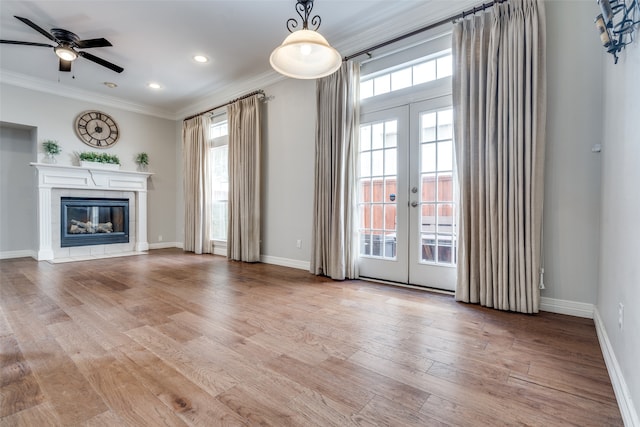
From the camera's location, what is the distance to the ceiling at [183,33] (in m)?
3.17

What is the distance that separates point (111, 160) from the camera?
5785mm

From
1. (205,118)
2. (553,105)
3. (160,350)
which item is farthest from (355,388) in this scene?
(205,118)

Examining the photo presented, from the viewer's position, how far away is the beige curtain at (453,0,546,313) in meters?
2.42

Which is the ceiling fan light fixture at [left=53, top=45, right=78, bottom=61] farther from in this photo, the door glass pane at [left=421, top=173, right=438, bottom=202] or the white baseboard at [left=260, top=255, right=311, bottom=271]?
the door glass pane at [left=421, top=173, right=438, bottom=202]

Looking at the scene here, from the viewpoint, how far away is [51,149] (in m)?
5.12

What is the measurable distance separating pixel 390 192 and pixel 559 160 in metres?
1.57

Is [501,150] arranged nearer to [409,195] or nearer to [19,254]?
[409,195]

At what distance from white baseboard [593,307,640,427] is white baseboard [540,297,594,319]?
1.37 feet

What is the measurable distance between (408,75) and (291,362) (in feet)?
10.5

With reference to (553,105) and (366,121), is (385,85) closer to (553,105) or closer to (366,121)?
(366,121)

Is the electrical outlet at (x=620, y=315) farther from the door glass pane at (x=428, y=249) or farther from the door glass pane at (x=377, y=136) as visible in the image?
the door glass pane at (x=377, y=136)

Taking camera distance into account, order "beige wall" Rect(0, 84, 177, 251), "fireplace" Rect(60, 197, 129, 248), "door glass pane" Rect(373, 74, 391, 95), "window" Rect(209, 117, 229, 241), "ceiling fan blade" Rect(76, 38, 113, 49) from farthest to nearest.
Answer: "window" Rect(209, 117, 229, 241)
"fireplace" Rect(60, 197, 129, 248)
"beige wall" Rect(0, 84, 177, 251)
"door glass pane" Rect(373, 74, 391, 95)
"ceiling fan blade" Rect(76, 38, 113, 49)

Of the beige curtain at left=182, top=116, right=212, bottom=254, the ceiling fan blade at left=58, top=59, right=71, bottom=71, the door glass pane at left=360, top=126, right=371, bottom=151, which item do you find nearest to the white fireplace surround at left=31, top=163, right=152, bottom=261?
the beige curtain at left=182, top=116, right=212, bottom=254

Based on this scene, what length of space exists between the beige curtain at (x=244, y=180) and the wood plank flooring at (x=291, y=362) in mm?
1892
